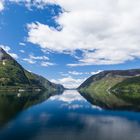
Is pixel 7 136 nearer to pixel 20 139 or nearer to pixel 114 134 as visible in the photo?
pixel 20 139

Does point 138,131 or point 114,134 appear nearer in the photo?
point 114,134

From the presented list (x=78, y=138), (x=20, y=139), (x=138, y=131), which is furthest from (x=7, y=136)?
(x=138, y=131)

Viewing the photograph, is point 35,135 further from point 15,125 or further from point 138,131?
point 138,131

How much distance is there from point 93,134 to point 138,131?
37.0 ft

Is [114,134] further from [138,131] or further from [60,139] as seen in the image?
[60,139]

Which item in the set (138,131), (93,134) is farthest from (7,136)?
(138,131)

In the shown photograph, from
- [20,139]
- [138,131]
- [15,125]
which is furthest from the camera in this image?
[15,125]

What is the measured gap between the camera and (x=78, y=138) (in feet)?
162

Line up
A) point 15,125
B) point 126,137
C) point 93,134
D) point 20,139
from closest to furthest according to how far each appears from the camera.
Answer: point 20,139 → point 126,137 → point 93,134 → point 15,125

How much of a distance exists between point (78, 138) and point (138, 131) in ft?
54.3

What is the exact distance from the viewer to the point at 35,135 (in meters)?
51.6

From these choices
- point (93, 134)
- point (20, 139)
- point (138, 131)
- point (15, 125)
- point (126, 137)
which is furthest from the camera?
point (15, 125)

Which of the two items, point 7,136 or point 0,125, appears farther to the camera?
point 0,125

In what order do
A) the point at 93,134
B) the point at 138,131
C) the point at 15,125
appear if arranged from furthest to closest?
1. the point at 15,125
2. the point at 138,131
3. the point at 93,134
